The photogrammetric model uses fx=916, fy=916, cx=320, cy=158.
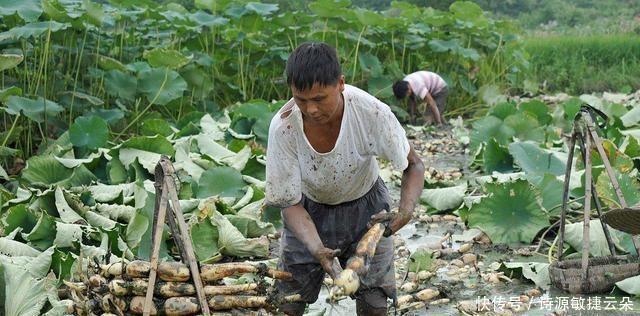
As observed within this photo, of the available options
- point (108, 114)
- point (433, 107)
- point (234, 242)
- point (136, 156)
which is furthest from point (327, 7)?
point (234, 242)

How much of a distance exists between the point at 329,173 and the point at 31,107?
4.16 meters

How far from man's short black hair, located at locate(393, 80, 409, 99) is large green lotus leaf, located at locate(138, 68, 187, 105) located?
137 inches

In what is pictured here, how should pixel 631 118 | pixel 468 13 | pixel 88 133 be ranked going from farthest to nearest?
pixel 468 13 → pixel 631 118 → pixel 88 133

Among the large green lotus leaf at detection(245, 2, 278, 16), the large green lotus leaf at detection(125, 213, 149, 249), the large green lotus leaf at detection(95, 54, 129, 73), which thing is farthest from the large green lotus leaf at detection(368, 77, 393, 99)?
the large green lotus leaf at detection(125, 213, 149, 249)

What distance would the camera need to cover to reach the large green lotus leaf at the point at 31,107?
6.65 meters

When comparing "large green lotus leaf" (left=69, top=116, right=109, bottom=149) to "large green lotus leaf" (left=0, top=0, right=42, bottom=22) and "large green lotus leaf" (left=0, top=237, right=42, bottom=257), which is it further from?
"large green lotus leaf" (left=0, top=237, right=42, bottom=257)

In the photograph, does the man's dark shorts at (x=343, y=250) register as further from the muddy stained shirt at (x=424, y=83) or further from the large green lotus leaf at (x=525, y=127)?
the muddy stained shirt at (x=424, y=83)

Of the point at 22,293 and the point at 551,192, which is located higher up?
the point at 22,293

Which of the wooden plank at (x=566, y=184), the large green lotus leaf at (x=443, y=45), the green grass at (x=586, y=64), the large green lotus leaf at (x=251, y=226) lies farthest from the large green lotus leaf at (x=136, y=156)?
the green grass at (x=586, y=64)

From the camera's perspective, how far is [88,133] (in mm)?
6508

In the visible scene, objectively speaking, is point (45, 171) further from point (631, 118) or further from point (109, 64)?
point (631, 118)

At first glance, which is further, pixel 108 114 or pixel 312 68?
pixel 108 114

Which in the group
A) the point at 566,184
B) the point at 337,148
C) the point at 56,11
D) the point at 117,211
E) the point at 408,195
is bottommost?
the point at 117,211

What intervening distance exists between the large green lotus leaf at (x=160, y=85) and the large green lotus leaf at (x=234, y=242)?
3238mm
